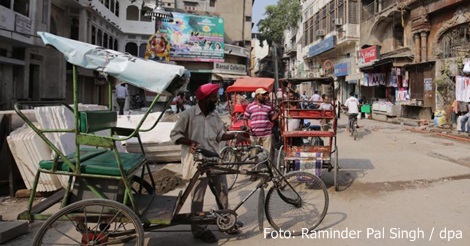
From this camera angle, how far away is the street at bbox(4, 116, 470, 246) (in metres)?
3.90

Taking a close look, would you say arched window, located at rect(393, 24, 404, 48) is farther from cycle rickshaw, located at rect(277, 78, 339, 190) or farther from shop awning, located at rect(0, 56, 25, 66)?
shop awning, located at rect(0, 56, 25, 66)

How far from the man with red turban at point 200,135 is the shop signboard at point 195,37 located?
108ft

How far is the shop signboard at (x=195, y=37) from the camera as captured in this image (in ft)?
118

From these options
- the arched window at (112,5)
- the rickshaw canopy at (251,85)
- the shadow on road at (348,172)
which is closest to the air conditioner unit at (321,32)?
the arched window at (112,5)

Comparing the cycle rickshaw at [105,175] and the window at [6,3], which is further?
the window at [6,3]

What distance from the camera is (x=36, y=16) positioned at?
1666 cm

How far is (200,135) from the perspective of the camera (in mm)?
3871

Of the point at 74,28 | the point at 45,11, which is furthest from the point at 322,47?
the point at 45,11

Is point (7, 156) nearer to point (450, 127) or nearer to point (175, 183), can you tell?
point (175, 183)

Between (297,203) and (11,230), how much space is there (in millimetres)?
3299

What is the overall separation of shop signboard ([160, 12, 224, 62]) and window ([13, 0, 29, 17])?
1938 cm

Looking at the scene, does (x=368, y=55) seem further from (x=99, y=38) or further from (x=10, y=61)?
(x=10, y=61)

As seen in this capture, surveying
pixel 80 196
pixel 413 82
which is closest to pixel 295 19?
pixel 413 82

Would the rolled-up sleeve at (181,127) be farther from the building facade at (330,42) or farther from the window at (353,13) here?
the window at (353,13)
